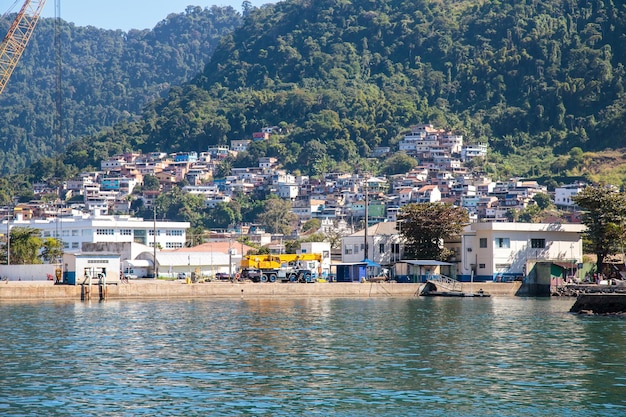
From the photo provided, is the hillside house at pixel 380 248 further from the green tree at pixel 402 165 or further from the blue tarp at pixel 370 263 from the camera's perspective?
the green tree at pixel 402 165

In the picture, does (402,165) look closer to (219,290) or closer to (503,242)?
(503,242)

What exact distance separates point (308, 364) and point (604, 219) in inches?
1838

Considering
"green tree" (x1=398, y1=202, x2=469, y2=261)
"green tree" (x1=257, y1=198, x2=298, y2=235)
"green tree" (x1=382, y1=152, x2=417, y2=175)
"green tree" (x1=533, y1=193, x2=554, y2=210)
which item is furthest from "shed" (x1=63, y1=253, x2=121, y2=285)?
"green tree" (x1=382, y1=152, x2=417, y2=175)

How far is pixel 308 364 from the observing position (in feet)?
96.9

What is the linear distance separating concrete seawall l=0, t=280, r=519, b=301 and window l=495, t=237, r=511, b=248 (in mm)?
3684

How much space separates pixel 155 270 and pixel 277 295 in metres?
17.5

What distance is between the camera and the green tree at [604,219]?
70250mm

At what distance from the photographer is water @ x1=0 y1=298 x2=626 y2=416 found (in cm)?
2306

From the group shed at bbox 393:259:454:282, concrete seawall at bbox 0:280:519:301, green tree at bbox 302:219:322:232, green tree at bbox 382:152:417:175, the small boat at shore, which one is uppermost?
green tree at bbox 382:152:417:175

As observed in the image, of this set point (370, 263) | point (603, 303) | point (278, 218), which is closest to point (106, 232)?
point (370, 263)

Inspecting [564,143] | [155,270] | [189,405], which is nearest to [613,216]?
[155,270]

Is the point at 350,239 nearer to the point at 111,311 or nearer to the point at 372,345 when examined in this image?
the point at 111,311

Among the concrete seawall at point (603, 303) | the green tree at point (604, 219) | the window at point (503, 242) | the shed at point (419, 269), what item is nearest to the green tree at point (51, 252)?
the shed at point (419, 269)

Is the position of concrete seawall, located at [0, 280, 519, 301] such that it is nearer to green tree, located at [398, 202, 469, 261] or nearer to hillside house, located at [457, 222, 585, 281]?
hillside house, located at [457, 222, 585, 281]
